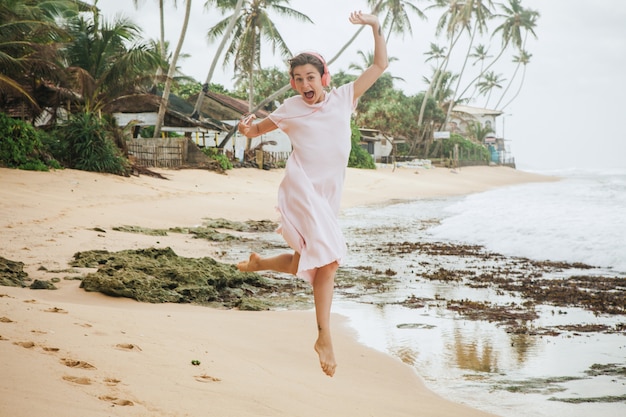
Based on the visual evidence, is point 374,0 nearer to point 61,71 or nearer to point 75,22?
point 75,22

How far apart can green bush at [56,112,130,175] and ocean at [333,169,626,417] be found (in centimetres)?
907

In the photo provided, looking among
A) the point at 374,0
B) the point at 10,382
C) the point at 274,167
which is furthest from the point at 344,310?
the point at 374,0

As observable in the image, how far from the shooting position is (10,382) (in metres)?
3.30

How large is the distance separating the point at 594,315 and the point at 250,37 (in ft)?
90.8

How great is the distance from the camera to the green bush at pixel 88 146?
67.9 feet

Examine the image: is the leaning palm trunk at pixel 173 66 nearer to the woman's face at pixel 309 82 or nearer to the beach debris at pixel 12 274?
the beach debris at pixel 12 274

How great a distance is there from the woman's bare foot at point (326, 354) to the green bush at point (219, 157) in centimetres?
2610

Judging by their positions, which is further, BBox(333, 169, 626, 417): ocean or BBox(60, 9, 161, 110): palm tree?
BBox(60, 9, 161, 110): palm tree

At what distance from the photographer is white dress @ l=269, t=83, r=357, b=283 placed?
127 inches

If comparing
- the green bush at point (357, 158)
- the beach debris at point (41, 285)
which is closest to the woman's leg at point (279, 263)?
the beach debris at point (41, 285)

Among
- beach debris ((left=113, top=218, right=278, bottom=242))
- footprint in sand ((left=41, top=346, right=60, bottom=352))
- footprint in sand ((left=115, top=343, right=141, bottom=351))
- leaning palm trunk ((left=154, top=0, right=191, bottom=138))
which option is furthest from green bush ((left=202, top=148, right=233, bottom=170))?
footprint in sand ((left=41, top=346, right=60, bottom=352))

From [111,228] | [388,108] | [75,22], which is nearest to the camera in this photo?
[111,228]

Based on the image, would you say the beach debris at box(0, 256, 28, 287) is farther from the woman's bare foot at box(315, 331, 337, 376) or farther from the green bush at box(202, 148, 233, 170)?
the green bush at box(202, 148, 233, 170)

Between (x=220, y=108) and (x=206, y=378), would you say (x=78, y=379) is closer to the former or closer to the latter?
(x=206, y=378)
